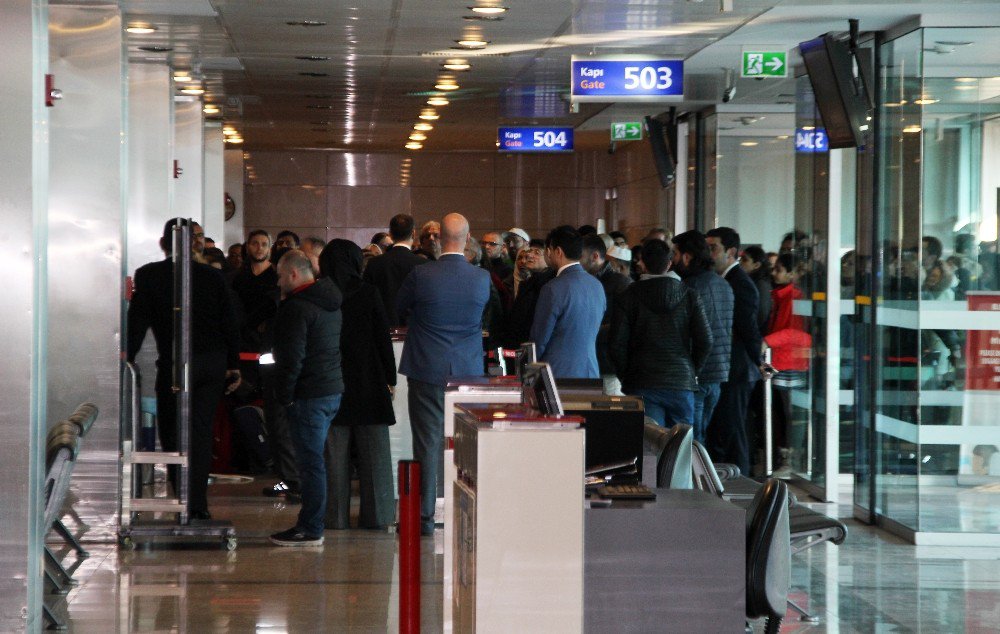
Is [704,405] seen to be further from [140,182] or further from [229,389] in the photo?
[140,182]

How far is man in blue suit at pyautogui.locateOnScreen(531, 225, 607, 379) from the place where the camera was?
7562mm

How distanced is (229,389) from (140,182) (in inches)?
126

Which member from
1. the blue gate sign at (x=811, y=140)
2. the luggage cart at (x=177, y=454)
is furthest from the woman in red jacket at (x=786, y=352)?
the luggage cart at (x=177, y=454)

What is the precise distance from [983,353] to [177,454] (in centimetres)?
463

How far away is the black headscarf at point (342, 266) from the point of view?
25.8 feet

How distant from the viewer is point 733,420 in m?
9.91

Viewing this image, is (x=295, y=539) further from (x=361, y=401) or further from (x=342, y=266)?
(x=342, y=266)

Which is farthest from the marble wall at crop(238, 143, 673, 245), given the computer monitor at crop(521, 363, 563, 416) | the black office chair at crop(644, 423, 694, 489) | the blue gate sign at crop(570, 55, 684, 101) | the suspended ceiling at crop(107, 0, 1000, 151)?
the computer monitor at crop(521, 363, 563, 416)

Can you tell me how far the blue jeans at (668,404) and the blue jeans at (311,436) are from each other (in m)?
1.82

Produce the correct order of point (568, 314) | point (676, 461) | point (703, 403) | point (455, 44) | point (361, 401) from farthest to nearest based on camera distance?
1. point (455, 44)
2. point (703, 403)
3. point (361, 401)
4. point (568, 314)
5. point (676, 461)

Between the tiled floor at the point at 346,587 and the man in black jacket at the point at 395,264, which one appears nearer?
the tiled floor at the point at 346,587

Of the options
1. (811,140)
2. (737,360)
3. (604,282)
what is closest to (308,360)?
(604,282)

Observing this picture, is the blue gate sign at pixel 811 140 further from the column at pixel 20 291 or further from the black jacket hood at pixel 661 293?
the column at pixel 20 291

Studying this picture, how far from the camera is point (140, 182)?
10.7m
